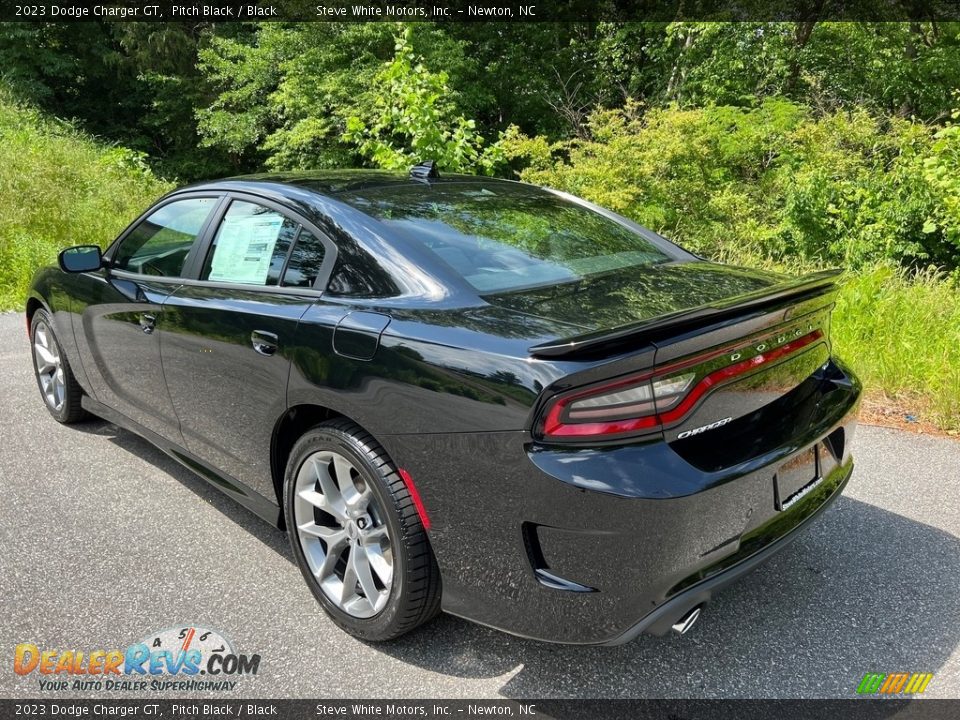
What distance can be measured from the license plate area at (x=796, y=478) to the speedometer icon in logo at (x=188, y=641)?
1.87 metres

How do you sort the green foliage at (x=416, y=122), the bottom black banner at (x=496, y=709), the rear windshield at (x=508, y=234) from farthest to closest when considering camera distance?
1. the green foliage at (x=416, y=122)
2. the rear windshield at (x=508, y=234)
3. the bottom black banner at (x=496, y=709)

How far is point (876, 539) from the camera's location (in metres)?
3.17

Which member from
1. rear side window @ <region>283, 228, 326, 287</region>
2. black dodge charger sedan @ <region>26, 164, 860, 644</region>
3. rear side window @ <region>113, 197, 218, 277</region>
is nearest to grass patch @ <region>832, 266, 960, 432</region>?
black dodge charger sedan @ <region>26, 164, 860, 644</region>

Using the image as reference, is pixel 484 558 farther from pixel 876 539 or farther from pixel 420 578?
pixel 876 539

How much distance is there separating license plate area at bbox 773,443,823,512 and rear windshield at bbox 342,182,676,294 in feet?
3.12

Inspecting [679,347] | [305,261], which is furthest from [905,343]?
[305,261]

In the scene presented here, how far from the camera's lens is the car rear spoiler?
1887 mm

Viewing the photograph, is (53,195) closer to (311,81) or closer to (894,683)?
(311,81)

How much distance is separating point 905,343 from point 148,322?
4.99m

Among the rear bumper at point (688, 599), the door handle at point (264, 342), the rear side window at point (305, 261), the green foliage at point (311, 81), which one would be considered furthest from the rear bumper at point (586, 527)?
the green foliage at point (311, 81)

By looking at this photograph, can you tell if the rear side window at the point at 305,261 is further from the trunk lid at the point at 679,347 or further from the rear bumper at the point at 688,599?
the rear bumper at the point at 688,599

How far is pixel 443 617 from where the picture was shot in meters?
2.65

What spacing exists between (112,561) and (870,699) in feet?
9.26

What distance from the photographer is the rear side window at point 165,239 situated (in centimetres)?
335
